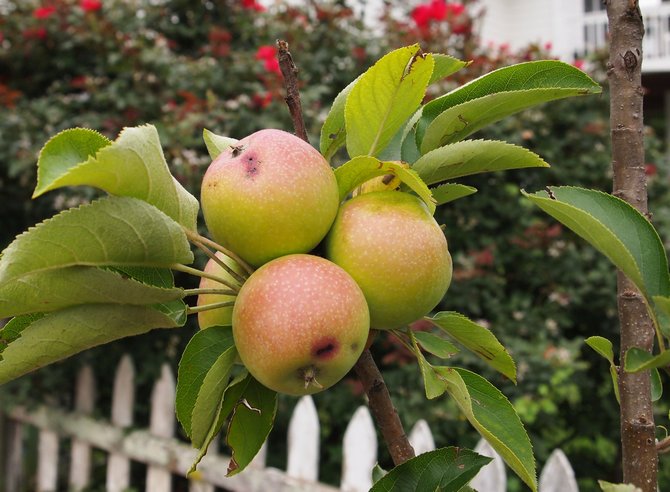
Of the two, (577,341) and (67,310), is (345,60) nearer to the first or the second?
(577,341)

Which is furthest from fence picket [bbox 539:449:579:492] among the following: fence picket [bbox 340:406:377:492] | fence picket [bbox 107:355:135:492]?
fence picket [bbox 107:355:135:492]

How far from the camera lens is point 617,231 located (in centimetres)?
59

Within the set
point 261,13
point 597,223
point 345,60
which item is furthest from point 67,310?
point 261,13

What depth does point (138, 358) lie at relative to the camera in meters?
2.79

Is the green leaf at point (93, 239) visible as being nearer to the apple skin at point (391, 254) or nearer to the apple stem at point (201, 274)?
the apple stem at point (201, 274)

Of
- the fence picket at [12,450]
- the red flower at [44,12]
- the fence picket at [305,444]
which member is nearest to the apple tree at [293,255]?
the fence picket at [305,444]

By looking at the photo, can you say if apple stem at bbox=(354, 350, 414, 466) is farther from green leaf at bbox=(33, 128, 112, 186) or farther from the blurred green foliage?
the blurred green foliage

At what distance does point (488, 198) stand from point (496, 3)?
23.2 ft

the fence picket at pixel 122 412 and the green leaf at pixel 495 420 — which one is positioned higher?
the green leaf at pixel 495 420

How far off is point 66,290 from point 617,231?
1.45ft

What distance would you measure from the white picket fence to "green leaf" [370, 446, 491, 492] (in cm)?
118

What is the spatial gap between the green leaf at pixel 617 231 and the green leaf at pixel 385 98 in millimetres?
A: 150

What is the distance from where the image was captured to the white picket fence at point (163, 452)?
1960 mm

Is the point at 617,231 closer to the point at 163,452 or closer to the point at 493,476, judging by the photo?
the point at 493,476
